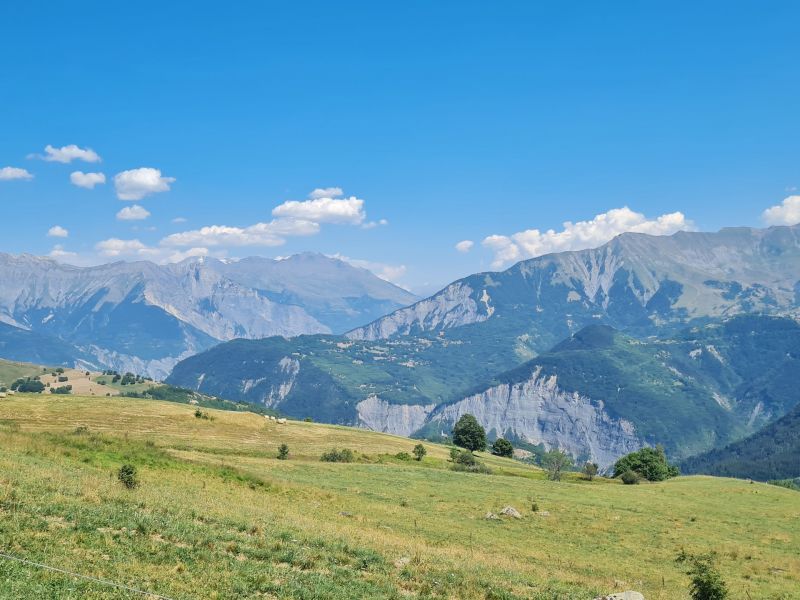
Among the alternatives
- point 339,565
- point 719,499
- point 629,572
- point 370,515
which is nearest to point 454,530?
point 370,515

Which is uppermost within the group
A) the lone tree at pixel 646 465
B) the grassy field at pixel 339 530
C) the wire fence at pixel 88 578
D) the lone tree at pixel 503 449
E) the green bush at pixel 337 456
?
the wire fence at pixel 88 578

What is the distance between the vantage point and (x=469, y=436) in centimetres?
15175

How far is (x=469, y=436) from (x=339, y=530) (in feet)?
401

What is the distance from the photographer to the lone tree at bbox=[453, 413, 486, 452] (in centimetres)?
15150

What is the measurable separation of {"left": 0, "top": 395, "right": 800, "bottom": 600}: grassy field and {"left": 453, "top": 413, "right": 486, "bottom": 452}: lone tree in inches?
3020

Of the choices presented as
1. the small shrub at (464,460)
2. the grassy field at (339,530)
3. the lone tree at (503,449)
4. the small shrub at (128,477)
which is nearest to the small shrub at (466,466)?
the small shrub at (464,460)

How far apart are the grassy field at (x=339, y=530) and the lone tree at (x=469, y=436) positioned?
76.7 metres

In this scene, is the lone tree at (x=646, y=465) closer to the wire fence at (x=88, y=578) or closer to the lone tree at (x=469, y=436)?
the lone tree at (x=469, y=436)

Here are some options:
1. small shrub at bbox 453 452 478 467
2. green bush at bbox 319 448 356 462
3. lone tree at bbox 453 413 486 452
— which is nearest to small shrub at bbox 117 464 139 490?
green bush at bbox 319 448 356 462

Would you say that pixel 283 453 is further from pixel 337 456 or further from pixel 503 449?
pixel 503 449

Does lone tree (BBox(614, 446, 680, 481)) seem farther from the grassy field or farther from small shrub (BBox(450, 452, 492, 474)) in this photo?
the grassy field

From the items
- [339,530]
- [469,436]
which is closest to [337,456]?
[339,530]

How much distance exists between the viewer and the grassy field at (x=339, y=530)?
68.5ft

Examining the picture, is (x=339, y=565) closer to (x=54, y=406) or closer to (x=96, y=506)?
(x=96, y=506)
